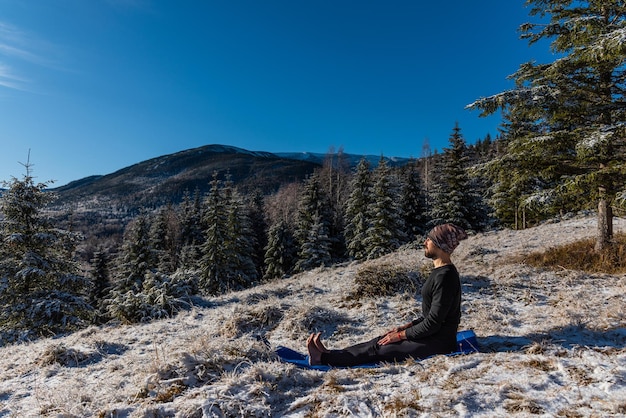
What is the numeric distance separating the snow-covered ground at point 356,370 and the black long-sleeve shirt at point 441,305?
0.34 m

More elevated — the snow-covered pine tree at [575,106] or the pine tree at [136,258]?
the snow-covered pine tree at [575,106]

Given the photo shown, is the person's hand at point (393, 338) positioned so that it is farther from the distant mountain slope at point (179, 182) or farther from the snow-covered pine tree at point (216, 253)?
the distant mountain slope at point (179, 182)

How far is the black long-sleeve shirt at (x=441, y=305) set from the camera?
377cm

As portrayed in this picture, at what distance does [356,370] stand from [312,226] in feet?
89.2

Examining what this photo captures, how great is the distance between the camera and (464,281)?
765cm

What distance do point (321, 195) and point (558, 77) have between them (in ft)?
96.4

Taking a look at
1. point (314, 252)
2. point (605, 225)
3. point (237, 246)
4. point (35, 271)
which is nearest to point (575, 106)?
point (605, 225)

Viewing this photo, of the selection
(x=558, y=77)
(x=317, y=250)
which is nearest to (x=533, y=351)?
(x=558, y=77)

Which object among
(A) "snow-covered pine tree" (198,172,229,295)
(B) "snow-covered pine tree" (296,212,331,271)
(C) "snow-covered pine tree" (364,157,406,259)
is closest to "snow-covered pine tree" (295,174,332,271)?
(B) "snow-covered pine tree" (296,212,331,271)

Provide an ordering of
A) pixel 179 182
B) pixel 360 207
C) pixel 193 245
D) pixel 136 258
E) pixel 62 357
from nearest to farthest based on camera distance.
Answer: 1. pixel 62 357
2. pixel 136 258
3. pixel 360 207
4. pixel 193 245
5. pixel 179 182

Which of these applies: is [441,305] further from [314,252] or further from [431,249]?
[314,252]

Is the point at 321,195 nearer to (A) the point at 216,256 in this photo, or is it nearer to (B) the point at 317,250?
(B) the point at 317,250

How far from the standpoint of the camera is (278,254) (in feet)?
112

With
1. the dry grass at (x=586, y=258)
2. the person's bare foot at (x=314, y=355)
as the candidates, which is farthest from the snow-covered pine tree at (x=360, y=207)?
the person's bare foot at (x=314, y=355)
